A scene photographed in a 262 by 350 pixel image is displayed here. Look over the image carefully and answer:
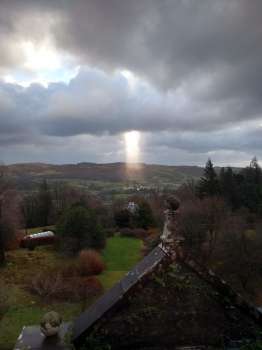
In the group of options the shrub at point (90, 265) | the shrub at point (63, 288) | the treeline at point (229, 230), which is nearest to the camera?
the shrub at point (63, 288)

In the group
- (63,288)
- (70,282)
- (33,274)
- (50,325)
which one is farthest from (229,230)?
(50,325)

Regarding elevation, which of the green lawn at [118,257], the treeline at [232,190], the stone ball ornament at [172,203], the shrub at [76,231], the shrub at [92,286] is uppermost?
the stone ball ornament at [172,203]

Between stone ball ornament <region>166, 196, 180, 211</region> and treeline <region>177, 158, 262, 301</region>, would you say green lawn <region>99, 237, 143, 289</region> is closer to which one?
treeline <region>177, 158, 262, 301</region>

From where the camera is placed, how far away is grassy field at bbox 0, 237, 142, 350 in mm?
20175

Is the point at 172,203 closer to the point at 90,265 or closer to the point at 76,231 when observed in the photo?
the point at 90,265

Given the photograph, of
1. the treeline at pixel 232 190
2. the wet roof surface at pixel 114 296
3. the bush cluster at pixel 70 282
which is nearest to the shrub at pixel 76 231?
the bush cluster at pixel 70 282

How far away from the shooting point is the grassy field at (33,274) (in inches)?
794

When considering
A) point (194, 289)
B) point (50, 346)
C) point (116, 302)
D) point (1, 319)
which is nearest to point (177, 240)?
point (194, 289)

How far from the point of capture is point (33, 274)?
104ft

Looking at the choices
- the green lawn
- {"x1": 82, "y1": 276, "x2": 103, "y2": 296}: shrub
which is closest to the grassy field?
the green lawn

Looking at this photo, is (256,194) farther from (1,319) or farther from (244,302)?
(244,302)

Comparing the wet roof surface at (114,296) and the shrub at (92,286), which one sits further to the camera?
the shrub at (92,286)

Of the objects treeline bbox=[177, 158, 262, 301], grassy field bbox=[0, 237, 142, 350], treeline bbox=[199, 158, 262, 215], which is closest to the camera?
grassy field bbox=[0, 237, 142, 350]

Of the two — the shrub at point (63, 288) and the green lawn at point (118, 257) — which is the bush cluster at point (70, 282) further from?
the green lawn at point (118, 257)
